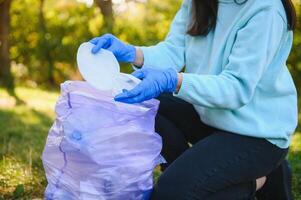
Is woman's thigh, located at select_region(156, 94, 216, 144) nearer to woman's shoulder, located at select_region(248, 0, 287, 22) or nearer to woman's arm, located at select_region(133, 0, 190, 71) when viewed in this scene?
woman's arm, located at select_region(133, 0, 190, 71)

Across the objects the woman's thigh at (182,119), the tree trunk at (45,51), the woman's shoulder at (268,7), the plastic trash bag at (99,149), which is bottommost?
the tree trunk at (45,51)

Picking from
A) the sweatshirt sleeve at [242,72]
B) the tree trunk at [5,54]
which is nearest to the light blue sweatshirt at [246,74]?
the sweatshirt sleeve at [242,72]

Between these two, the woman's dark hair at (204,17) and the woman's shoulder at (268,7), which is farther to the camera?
the woman's dark hair at (204,17)

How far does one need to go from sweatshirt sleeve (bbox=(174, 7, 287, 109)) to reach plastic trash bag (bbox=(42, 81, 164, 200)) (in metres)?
0.19

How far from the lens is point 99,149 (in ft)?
5.68

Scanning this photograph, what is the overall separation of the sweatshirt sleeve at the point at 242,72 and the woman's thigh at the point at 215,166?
16 centimetres

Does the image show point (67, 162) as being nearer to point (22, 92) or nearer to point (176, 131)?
point (176, 131)

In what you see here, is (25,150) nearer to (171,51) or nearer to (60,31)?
(171,51)

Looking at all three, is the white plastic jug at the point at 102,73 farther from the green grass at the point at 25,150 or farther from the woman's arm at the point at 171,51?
the green grass at the point at 25,150

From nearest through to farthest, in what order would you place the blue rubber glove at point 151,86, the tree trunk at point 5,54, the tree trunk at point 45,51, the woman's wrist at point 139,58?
1. the blue rubber glove at point 151,86
2. the woman's wrist at point 139,58
3. the tree trunk at point 5,54
4. the tree trunk at point 45,51

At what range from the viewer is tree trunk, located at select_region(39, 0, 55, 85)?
7203 mm

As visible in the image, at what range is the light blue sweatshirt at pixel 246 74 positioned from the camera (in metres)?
1.77

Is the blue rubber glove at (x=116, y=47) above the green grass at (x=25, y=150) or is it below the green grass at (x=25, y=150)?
above

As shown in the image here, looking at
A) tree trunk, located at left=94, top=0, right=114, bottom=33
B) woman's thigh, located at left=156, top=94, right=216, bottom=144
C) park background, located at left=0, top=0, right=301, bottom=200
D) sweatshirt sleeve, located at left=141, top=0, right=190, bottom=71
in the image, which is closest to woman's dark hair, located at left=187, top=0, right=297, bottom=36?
sweatshirt sleeve, located at left=141, top=0, right=190, bottom=71
